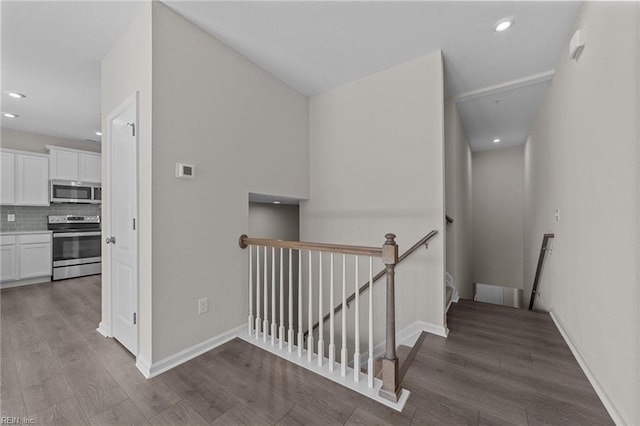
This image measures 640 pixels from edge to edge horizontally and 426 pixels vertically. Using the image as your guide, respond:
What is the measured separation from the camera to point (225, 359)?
2.08 meters

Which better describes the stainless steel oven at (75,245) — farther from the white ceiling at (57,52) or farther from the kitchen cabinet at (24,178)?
the white ceiling at (57,52)

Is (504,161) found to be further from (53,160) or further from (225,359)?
(53,160)

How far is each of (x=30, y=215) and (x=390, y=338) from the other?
624 cm

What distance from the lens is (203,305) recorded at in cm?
222

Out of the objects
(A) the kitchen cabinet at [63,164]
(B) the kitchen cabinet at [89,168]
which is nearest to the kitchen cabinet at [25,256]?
(A) the kitchen cabinet at [63,164]

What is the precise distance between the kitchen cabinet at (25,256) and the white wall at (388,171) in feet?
14.8

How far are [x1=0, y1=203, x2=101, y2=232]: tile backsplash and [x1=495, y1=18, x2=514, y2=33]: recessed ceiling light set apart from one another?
6.98 metres

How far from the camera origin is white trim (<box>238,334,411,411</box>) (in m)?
1.61

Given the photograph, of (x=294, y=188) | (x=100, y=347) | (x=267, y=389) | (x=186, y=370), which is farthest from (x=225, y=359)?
(x=294, y=188)

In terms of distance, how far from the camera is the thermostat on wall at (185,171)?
2.05 m

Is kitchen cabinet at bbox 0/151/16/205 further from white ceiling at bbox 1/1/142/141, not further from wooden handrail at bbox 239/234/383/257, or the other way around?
wooden handrail at bbox 239/234/383/257

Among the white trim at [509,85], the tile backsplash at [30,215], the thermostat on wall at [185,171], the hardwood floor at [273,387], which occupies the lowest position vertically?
the hardwood floor at [273,387]

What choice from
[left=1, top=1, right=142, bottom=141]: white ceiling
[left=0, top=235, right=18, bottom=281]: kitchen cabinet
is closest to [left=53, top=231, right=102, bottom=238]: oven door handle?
[left=0, top=235, right=18, bottom=281]: kitchen cabinet

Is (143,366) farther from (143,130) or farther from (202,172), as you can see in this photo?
(143,130)
